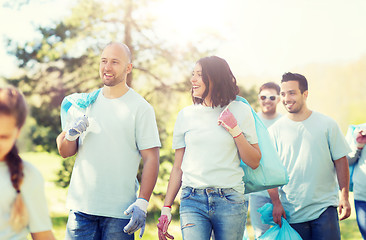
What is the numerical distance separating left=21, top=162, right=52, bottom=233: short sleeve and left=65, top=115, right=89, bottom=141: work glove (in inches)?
48.8

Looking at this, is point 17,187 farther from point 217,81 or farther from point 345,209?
point 345,209

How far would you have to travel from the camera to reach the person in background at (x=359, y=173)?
15.5 feet

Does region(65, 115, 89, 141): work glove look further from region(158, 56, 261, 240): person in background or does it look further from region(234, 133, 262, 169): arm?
region(234, 133, 262, 169): arm

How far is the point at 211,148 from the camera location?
10.5 ft

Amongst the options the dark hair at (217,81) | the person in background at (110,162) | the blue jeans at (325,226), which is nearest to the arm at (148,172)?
the person in background at (110,162)

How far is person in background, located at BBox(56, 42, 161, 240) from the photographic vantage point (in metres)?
3.32

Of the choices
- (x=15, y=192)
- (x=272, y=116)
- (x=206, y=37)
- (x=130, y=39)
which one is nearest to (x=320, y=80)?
(x=206, y=37)

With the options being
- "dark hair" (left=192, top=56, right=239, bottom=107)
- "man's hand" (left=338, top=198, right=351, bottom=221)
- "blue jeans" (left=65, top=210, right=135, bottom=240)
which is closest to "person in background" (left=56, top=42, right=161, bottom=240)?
"blue jeans" (left=65, top=210, right=135, bottom=240)

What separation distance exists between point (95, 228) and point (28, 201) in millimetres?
1369

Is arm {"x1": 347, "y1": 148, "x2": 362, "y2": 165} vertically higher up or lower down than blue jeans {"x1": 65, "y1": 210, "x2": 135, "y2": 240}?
higher up

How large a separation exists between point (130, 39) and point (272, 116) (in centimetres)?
484

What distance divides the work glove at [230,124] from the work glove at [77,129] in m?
0.97

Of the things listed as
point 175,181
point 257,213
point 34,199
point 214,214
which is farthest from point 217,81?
point 257,213

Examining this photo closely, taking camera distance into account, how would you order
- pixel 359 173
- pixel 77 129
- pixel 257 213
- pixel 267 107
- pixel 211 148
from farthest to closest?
pixel 267 107 → pixel 257 213 → pixel 359 173 → pixel 77 129 → pixel 211 148
